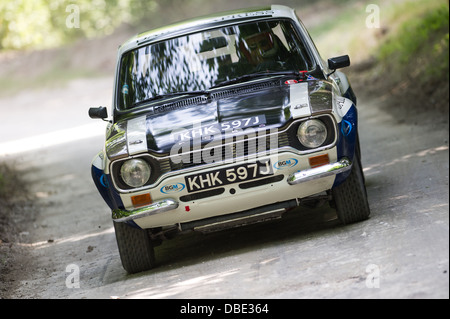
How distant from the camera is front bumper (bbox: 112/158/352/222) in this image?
575 centimetres

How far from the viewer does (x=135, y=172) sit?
585 centimetres

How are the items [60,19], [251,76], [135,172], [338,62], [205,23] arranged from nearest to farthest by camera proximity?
[135,172], [251,76], [338,62], [205,23], [60,19]

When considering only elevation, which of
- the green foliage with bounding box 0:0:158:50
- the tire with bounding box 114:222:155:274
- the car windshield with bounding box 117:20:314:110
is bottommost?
the tire with bounding box 114:222:155:274

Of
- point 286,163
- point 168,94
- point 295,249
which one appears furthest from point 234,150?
point 168,94

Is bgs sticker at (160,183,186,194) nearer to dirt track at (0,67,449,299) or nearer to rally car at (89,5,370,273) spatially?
rally car at (89,5,370,273)

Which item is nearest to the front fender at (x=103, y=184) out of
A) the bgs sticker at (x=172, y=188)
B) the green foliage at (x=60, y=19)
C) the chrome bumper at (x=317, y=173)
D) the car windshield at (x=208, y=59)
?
the bgs sticker at (x=172, y=188)

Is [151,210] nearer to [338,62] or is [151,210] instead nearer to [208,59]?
[208,59]

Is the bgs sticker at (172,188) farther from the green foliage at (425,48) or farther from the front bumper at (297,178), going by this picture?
the green foliage at (425,48)

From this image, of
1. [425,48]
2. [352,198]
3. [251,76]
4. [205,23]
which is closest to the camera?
[352,198]

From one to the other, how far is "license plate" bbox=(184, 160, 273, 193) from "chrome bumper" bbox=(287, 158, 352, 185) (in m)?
0.19

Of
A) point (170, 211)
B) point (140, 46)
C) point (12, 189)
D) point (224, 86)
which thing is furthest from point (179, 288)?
point (12, 189)

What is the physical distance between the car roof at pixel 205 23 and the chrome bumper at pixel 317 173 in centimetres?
196

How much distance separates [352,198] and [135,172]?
1.75 metres

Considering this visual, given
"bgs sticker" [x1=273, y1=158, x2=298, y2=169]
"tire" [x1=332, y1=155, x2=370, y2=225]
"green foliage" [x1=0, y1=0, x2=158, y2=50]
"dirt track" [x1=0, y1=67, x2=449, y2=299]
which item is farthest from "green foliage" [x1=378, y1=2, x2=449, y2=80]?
"green foliage" [x1=0, y1=0, x2=158, y2=50]
